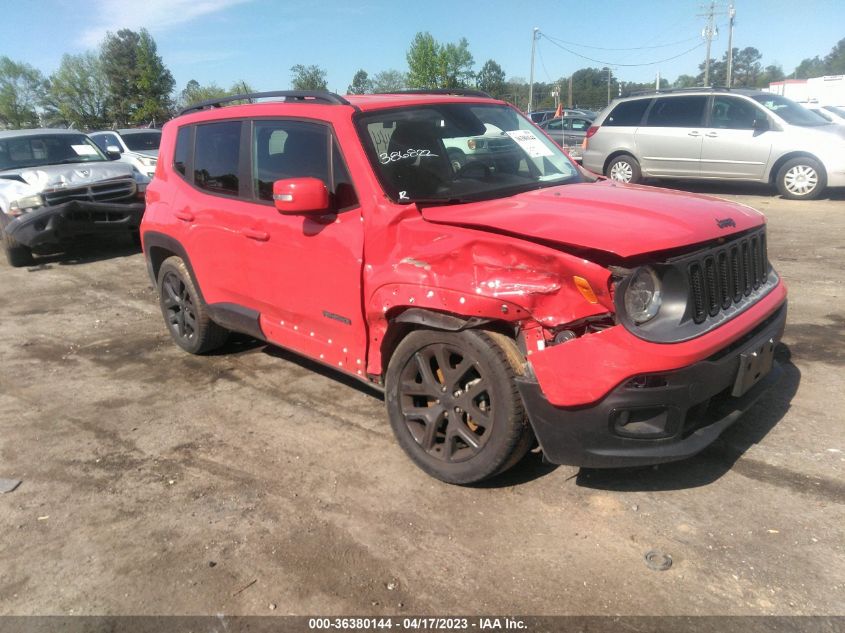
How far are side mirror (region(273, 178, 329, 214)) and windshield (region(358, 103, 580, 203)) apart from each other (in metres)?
0.32

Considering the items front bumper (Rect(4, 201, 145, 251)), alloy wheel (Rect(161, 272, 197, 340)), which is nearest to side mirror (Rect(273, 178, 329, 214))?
alloy wheel (Rect(161, 272, 197, 340))

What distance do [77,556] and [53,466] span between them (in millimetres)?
1004

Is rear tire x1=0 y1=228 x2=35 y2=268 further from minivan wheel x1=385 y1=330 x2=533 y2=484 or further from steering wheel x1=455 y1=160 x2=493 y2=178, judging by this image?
minivan wheel x1=385 y1=330 x2=533 y2=484

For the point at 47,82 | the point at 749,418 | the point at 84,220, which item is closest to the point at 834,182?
the point at 749,418

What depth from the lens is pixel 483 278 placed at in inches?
115

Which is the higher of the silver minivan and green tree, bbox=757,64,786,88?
green tree, bbox=757,64,786,88

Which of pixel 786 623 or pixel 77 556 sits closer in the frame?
pixel 786 623

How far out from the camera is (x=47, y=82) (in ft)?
206

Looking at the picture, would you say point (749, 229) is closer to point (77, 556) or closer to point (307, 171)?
point (307, 171)

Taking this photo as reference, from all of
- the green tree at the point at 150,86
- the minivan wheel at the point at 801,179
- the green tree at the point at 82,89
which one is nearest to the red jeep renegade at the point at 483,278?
the minivan wheel at the point at 801,179

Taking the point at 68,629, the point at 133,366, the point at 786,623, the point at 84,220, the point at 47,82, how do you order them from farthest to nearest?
the point at 47,82 < the point at 84,220 < the point at 133,366 < the point at 68,629 < the point at 786,623

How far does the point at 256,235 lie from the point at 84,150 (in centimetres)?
776

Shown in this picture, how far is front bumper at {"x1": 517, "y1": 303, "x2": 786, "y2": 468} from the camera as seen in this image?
2689 millimetres

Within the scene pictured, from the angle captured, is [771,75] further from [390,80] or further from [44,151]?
[44,151]
